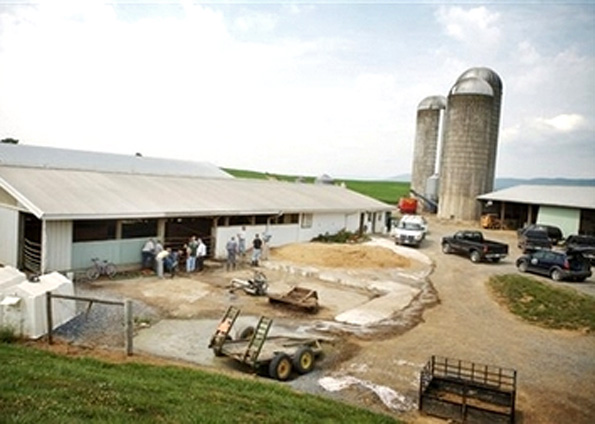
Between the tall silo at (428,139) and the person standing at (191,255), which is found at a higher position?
the tall silo at (428,139)

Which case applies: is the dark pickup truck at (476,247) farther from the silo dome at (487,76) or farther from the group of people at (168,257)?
the silo dome at (487,76)

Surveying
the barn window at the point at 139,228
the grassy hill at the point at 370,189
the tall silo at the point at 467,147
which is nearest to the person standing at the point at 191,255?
the barn window at the point at 139,228

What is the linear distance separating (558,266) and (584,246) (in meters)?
9.53

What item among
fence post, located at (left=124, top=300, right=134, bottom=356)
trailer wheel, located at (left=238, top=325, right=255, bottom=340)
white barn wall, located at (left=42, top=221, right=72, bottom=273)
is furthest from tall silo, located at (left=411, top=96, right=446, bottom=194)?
fence post, located at (left=124, top=300, right=134, bottom=356)

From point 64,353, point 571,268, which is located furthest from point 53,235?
point 571,268

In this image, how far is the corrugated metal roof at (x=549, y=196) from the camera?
41.4 m

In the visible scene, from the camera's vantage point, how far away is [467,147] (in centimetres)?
5066

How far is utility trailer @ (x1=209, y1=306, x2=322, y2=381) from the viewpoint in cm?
1110

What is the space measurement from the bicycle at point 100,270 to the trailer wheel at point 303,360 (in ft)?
37.0

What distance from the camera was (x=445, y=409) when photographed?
9734 millimetres

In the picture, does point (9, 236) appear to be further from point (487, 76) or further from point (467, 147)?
point (487, 76)

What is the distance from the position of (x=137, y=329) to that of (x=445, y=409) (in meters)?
8.43

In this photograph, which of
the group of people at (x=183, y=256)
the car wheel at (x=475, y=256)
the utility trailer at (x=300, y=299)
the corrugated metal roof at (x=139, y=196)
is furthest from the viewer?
the car wheel at (x=475, y=256)

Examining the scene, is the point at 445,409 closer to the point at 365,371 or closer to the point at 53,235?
the point at 365,371
